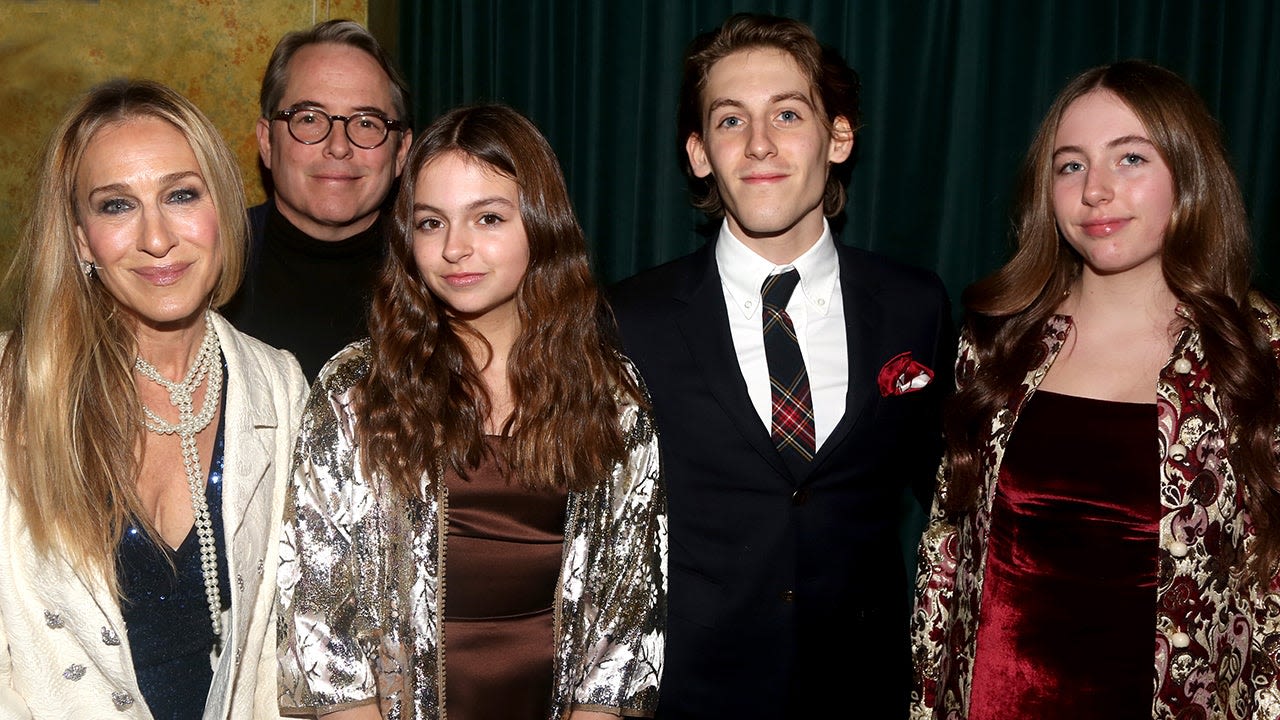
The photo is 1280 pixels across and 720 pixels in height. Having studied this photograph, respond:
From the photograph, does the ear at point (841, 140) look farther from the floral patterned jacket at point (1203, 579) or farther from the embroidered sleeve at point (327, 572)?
the embroidered sleeve at point (327, 572)

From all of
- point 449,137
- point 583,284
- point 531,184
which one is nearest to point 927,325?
point 583,284

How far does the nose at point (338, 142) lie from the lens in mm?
2602

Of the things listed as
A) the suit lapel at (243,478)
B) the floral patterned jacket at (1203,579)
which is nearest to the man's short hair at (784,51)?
the floral patterned jacket at (1203,579)

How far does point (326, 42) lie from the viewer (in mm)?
2654

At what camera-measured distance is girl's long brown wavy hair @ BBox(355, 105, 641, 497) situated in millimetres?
1978

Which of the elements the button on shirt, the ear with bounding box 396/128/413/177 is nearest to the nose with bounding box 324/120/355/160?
the ear with bounding box 396/128/413/177

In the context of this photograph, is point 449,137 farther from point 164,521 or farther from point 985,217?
point 985,217

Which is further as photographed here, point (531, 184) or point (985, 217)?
point (985, 217)

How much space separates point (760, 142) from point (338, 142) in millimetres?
1088

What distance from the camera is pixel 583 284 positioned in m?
2.18

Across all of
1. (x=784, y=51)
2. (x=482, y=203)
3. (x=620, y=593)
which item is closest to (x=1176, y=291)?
(x=784, y=51)

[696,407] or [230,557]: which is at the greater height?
[696,407]

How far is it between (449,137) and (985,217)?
1340mm

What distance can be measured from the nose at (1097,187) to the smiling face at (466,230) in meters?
1.09
